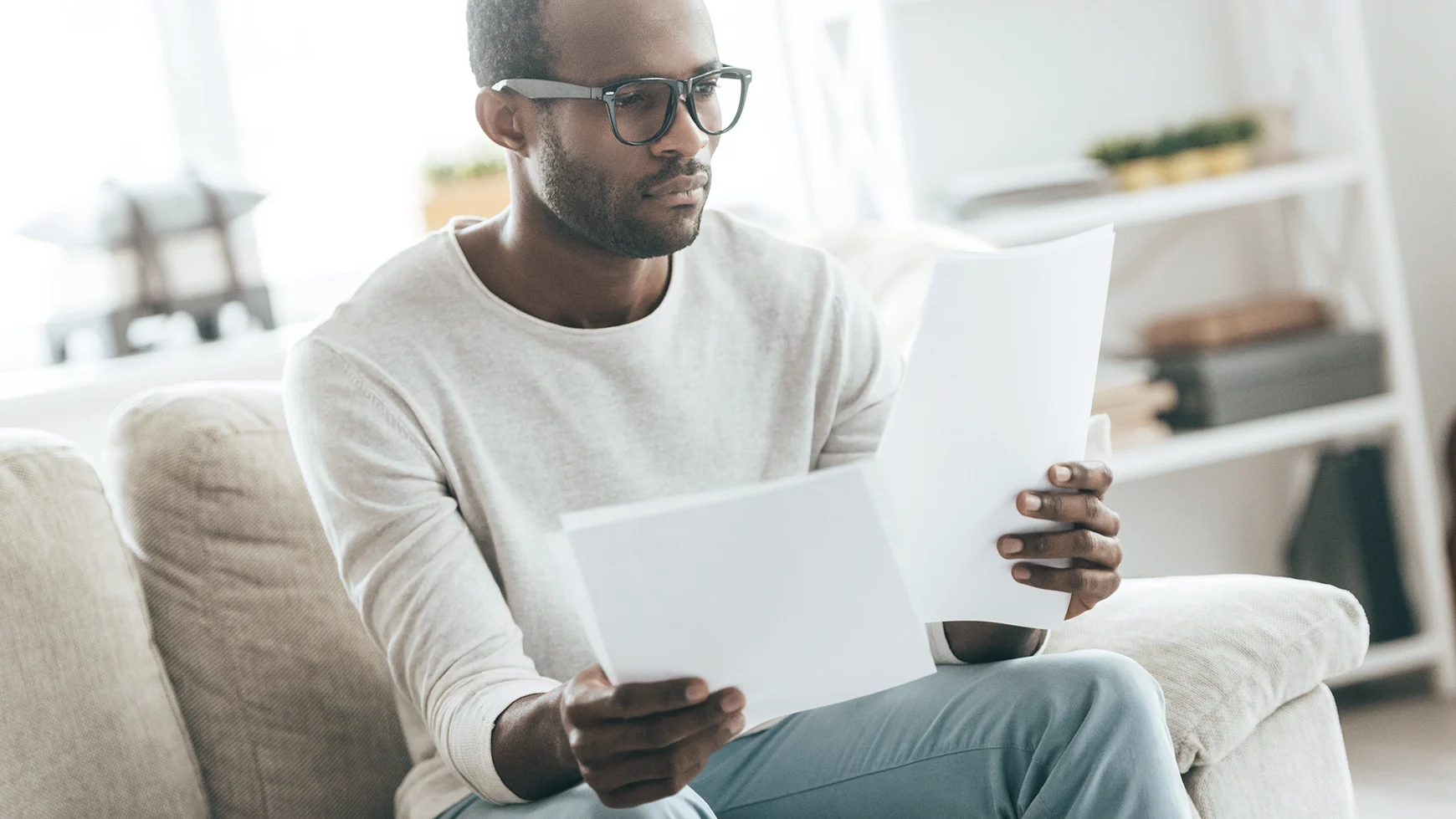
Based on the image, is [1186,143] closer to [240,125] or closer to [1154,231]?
[1154,231]

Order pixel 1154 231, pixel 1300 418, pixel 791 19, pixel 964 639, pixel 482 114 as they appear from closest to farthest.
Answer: pixel 964 639 < pixel 482 114 < pixel 1300 418 < pixel 791 19 < pixel 1154 231

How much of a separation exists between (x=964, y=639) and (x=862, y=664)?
35 cm

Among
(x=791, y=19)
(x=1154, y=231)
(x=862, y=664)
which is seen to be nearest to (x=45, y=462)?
(x=862, y=664)

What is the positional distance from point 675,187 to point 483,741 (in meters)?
0.51

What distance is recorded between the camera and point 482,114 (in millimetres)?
1333

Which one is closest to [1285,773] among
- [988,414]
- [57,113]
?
[988,414]

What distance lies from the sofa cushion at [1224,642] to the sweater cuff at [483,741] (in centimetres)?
56

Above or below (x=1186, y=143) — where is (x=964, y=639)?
below

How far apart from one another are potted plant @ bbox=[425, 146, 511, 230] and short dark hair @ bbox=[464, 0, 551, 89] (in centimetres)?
97


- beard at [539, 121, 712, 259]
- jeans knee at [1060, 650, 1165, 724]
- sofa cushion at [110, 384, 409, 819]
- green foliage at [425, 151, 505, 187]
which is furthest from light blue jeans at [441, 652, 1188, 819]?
green foliage at [425, 151, 505, 187]

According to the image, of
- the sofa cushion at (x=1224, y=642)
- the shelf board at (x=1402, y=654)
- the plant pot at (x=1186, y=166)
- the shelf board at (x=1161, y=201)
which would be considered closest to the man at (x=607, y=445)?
the sofa cushion at (x=1224, y=642)

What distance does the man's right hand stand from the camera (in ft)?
2.85

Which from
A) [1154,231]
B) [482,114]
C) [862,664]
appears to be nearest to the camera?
[862,664]

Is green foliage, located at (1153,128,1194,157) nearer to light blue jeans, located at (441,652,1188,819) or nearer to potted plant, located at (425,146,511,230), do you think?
potted plant, located at (425,146,511,230)
